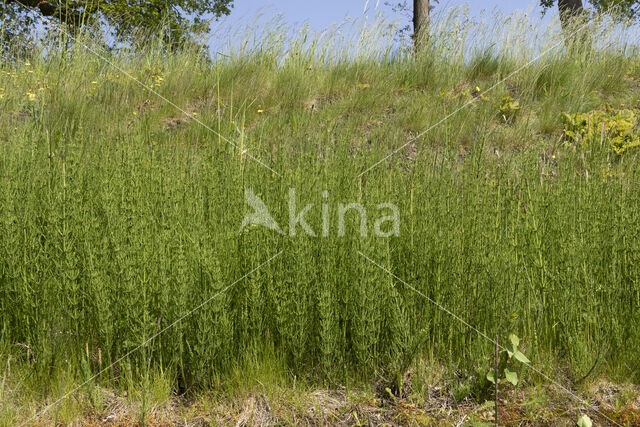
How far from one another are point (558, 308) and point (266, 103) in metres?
4.17

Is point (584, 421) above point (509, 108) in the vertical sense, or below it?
below

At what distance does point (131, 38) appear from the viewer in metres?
7.29

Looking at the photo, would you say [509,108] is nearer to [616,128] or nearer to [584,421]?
[616,128]

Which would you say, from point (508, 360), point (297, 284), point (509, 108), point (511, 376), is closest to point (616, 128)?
point (509, 108)

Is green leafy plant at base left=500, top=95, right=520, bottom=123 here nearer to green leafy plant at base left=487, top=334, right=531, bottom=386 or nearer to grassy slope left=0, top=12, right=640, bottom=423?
grassy slope left=0, top=12, right=640, bottom=423

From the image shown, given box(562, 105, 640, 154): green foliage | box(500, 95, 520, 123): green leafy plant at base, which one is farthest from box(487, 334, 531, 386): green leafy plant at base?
box(500, 95, 520, 123): green leafy plant at base

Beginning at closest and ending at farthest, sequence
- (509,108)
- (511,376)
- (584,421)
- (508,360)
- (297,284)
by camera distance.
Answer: (584,421)
(511,376)
(297,284)
(508,360)
(509,108)

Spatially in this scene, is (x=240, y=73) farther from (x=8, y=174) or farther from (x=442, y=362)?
(x=442, y=362)

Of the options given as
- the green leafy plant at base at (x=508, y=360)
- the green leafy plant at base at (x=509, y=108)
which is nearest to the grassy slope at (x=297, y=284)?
the green leafy plant at base at (x=508, y=360)

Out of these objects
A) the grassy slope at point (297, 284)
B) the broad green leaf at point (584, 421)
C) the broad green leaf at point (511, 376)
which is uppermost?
the grassy slope at point (297, 284)

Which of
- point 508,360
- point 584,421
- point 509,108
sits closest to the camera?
point 584,421

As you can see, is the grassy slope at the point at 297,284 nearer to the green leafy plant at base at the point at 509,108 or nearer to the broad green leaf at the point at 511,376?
the broad green leaf at the point at 511,376

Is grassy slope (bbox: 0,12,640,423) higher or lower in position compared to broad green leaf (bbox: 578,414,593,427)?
higher

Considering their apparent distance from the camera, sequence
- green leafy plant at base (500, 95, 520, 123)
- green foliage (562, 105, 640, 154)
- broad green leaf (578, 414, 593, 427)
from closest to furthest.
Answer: broad green leaf (578, 414, 593, 427), green foliage (562, 105, 640, 154), green leafy plant at base (500, 95, 520, 123)
